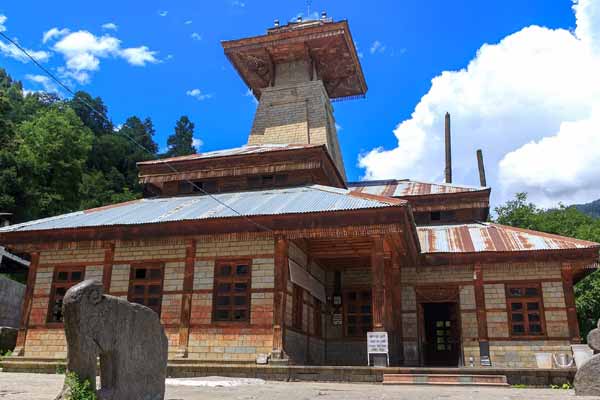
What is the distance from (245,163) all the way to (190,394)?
10.8 m

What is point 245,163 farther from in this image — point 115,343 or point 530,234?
point 115,343

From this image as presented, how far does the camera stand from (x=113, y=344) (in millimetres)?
5191

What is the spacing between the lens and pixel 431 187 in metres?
20.3

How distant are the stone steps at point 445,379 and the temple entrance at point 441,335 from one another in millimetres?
6414

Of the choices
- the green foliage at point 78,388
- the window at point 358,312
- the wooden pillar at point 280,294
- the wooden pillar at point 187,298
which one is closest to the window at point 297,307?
the wooden pillar at point 280,294

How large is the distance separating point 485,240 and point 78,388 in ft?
45.9

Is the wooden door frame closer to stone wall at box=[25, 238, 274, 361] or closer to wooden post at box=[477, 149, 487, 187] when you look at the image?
stone wall at box=[25, 238, 274, 361]

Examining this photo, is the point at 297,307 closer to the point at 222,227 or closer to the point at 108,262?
the point at 222,227

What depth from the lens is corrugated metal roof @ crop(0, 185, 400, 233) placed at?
1310cm

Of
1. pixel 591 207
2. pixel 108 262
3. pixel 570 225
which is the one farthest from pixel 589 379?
pixel 591 207

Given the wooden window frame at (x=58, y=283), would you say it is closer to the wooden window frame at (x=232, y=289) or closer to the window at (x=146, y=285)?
the window at (x=146, y=285)

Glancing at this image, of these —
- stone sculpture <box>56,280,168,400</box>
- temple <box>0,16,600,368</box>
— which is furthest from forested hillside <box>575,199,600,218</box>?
stone sculpture <box>56,280,168,400</box>

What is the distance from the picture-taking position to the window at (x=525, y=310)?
14.8 meters

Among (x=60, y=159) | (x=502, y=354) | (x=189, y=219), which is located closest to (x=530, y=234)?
(x=502, y=354)
